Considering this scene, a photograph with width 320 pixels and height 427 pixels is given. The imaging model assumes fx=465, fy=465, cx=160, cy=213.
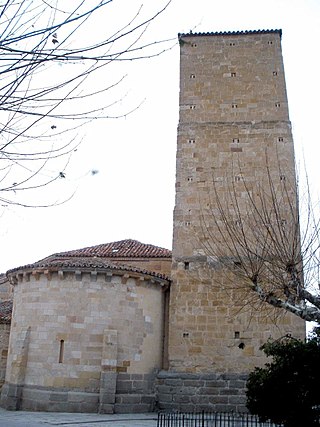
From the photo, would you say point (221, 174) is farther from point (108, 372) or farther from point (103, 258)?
point (108, 372)

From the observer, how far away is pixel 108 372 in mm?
13172

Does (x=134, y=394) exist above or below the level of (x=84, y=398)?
above

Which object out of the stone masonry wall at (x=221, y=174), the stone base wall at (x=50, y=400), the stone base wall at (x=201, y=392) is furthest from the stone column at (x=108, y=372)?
the stone masonry wall at (x=221, y=174)

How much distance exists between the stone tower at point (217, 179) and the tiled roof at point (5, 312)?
6399 mm

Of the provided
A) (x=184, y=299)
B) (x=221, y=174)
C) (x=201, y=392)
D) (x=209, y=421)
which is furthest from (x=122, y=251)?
(x=209, y=421)

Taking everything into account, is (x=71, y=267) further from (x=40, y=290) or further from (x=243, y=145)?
(x=243, y=145)

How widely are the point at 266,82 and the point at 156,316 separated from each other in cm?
968

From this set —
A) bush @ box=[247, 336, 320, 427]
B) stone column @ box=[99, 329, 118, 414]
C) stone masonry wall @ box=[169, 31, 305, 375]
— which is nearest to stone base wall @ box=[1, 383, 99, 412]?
stone column @ box=[99, 329, 118, 414]

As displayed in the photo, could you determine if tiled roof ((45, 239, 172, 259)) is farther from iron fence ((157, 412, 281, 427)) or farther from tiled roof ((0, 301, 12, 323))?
iron fence ((157, 412, 281, 427))

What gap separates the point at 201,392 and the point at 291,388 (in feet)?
18.0

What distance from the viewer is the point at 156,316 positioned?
15.2 meters

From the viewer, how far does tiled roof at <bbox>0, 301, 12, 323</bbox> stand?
17.1m

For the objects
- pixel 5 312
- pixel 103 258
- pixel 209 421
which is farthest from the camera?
pixel 5 312

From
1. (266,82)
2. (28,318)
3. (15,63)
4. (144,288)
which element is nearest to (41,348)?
(28,318)
